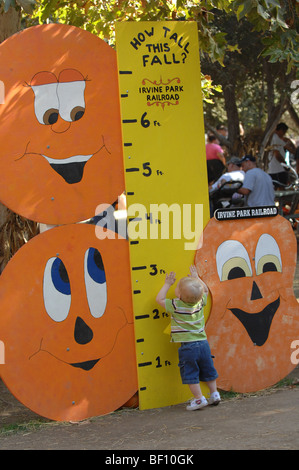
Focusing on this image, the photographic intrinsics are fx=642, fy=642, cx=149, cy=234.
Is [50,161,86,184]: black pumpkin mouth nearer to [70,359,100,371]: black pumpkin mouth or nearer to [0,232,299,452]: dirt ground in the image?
[70,359,100,371]: black pumpkin mouth

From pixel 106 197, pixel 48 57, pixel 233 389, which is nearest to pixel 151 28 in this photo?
pixel 48 57

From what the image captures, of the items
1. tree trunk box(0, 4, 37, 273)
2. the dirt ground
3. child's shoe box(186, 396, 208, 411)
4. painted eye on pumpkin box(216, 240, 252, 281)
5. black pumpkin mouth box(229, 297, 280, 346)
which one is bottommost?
the dirt ground

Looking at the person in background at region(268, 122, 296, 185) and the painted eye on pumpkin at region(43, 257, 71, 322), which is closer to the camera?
the painted eye on pumpkin at region(43, 257, 71, 322)

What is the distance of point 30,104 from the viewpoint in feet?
14.1

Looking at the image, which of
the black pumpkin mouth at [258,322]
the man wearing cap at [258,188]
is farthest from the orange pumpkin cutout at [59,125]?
the man wearing cap at [258,188]

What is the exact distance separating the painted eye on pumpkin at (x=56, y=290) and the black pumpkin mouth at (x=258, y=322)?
4.29 ft

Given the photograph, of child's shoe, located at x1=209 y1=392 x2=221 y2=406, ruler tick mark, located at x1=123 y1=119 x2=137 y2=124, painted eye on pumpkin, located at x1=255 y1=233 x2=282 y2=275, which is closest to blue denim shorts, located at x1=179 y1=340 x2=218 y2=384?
child's shoe, located at x1=209 y1=392 x2=221 y2=406

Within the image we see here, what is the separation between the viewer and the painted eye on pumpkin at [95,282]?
4496 mm

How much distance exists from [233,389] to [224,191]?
6162mm

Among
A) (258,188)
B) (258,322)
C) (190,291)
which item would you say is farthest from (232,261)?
Answer: (258,188)

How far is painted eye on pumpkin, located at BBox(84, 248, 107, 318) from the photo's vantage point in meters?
4.50

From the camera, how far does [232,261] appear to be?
495 centimetres

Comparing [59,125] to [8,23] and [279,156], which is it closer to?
[8,23]
